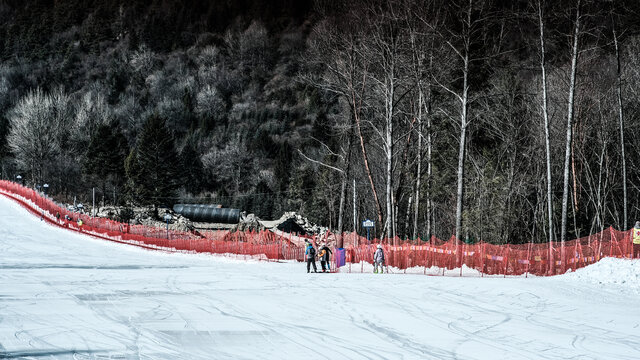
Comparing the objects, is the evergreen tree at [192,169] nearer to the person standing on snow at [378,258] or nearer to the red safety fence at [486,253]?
the red safety fence at [486,253]

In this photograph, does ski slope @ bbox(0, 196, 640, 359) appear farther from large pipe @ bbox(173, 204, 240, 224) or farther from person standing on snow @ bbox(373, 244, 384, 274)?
large pipe @ bbox(173, 204, 240, 224)

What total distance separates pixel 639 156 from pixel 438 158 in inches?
541

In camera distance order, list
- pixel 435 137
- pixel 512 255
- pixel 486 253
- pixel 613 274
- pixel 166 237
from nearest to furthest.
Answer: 1. pixel 613 274
2. pixel 486 253
3. pixel 512 255
4. pixel 435 137
5. pixel 166 237

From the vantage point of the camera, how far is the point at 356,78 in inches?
1289

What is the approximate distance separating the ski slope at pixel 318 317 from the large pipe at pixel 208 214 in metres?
62.8

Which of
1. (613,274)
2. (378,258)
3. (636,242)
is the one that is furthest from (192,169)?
(613,274)

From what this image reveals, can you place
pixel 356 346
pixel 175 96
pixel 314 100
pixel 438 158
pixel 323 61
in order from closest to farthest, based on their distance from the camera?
pixel 356 346 → pixel 323 61 → pixel 438 158 → pixel 314 100 → pixel 175 96

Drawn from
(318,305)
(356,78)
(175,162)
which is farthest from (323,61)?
(175,162)

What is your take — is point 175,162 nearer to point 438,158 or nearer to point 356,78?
point 438,158

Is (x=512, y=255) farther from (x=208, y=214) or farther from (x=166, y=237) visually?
(x=208, y=214)

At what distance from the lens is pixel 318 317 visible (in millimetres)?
12242

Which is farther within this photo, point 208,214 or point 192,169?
point 192,169

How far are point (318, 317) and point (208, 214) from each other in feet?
245

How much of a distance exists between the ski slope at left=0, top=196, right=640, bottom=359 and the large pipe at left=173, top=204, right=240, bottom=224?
62.8 m
